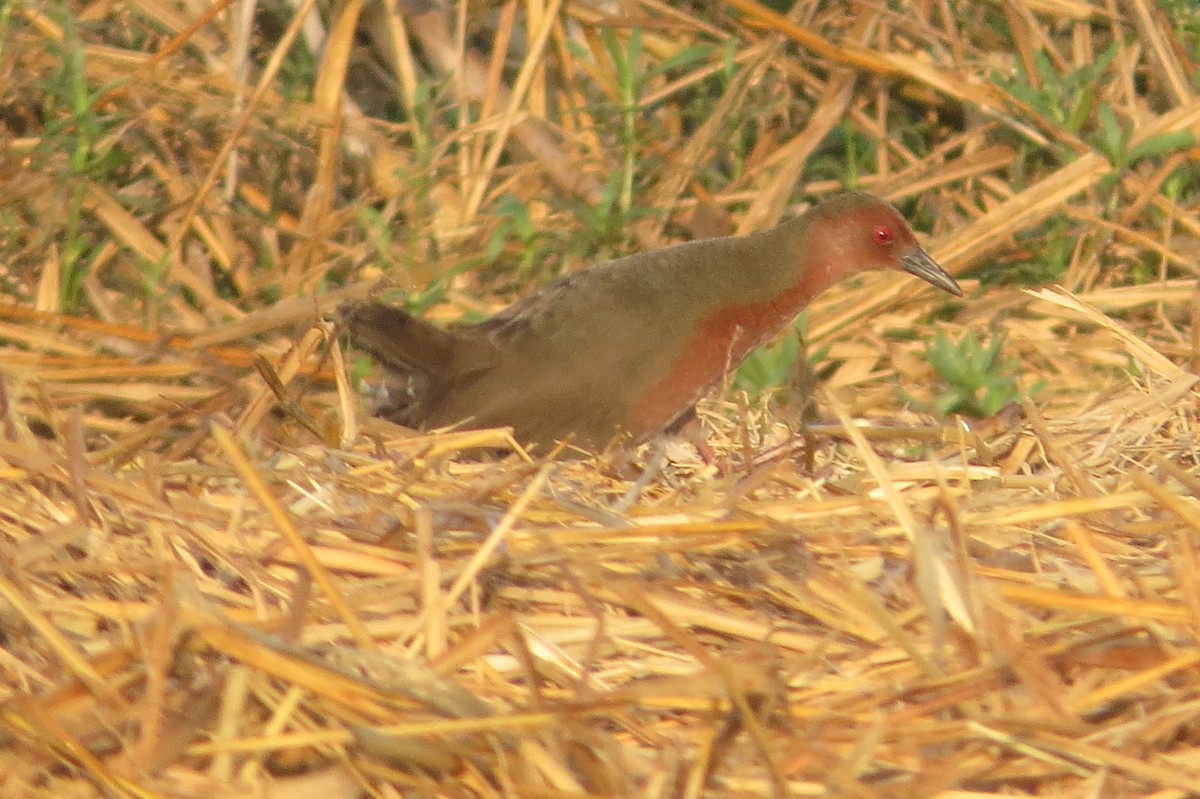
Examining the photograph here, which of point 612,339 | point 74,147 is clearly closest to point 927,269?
point 612,339

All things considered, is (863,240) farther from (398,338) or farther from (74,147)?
(74,147)

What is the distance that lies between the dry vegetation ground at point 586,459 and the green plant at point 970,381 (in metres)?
0.10

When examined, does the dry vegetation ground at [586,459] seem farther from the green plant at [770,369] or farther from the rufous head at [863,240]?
the rufous head at [863,240]

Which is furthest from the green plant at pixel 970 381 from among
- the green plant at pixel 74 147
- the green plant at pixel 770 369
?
the green plant at pixel 74 147

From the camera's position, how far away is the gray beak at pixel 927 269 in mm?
3535

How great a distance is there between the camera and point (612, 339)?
10.5 feet

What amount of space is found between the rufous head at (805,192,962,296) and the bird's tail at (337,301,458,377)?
86 centimetres

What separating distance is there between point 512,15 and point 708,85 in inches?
22.4

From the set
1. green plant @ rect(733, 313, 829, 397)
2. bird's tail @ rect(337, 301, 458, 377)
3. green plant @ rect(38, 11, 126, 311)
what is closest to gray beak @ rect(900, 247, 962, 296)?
green plant @ rect(733, 313, 829, 397)

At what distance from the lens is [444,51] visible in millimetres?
4270

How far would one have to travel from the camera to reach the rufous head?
11.3 feet

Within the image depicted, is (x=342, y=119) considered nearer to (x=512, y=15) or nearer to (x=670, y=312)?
(x=512, y=15)

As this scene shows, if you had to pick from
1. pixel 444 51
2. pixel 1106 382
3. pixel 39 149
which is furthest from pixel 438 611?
pixel 444 51

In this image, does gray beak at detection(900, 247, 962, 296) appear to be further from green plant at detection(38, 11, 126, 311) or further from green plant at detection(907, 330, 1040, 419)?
green plant at detection(38, 11, 126, 311)
